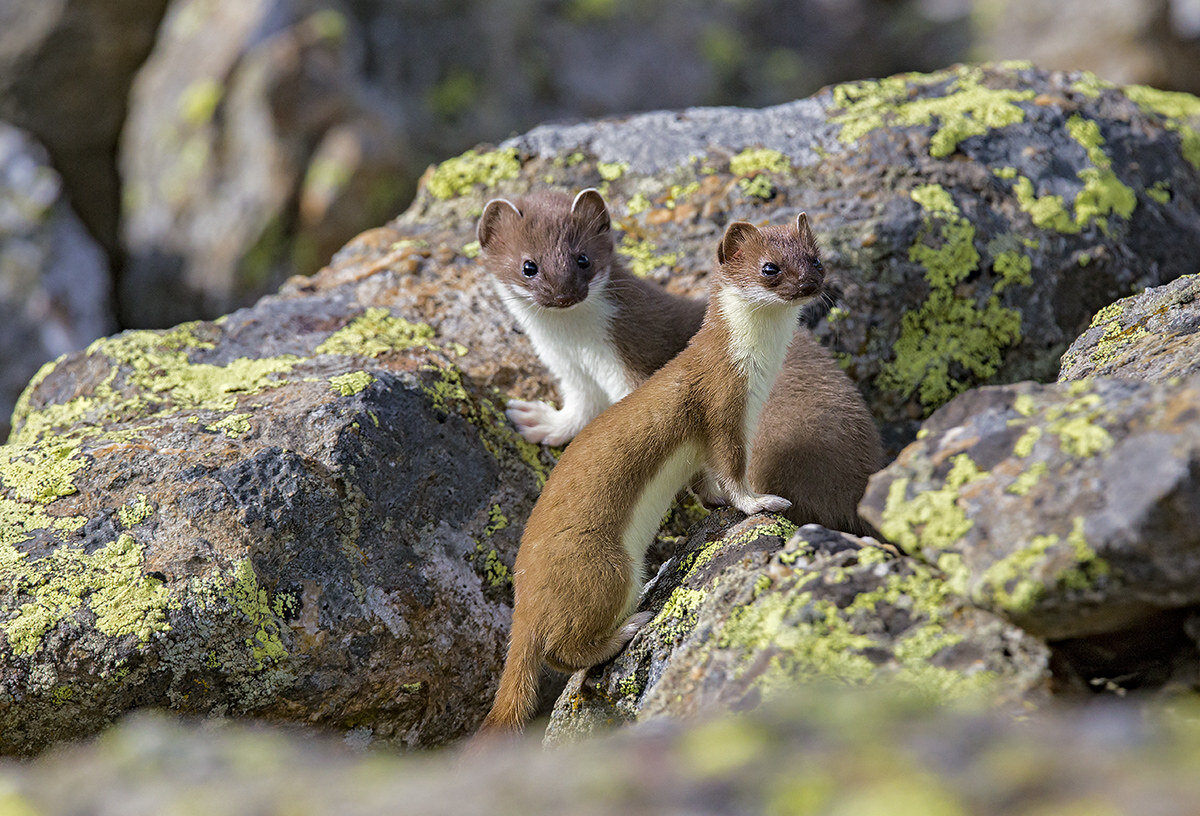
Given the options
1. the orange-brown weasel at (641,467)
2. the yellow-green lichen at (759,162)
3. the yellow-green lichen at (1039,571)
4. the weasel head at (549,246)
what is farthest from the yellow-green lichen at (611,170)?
the yellow-green lichen at (1039,571)

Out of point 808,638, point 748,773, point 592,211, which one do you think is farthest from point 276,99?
point 748,773

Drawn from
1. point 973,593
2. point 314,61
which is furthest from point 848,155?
point 314,61

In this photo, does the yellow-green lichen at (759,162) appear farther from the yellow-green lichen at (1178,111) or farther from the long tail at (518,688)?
the long tail at (518,688)

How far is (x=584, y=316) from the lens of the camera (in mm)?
5312

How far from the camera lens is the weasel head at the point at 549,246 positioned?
515 centimetres

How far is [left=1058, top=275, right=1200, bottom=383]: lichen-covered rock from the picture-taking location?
3667mm

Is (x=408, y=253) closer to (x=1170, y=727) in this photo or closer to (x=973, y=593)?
(x=973, y=593)

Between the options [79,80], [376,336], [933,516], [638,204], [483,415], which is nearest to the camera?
[933,516]

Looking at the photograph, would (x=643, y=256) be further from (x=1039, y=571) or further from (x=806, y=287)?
(x=1039, y=571)

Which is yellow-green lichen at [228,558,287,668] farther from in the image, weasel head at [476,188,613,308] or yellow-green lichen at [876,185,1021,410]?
yellow-green lichen at [876,185,1021,410]

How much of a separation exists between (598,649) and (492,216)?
2.56 m

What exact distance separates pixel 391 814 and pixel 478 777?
237 mm

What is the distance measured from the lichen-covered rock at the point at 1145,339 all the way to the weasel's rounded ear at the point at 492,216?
111 inches

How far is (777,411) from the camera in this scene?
4.73 metres
